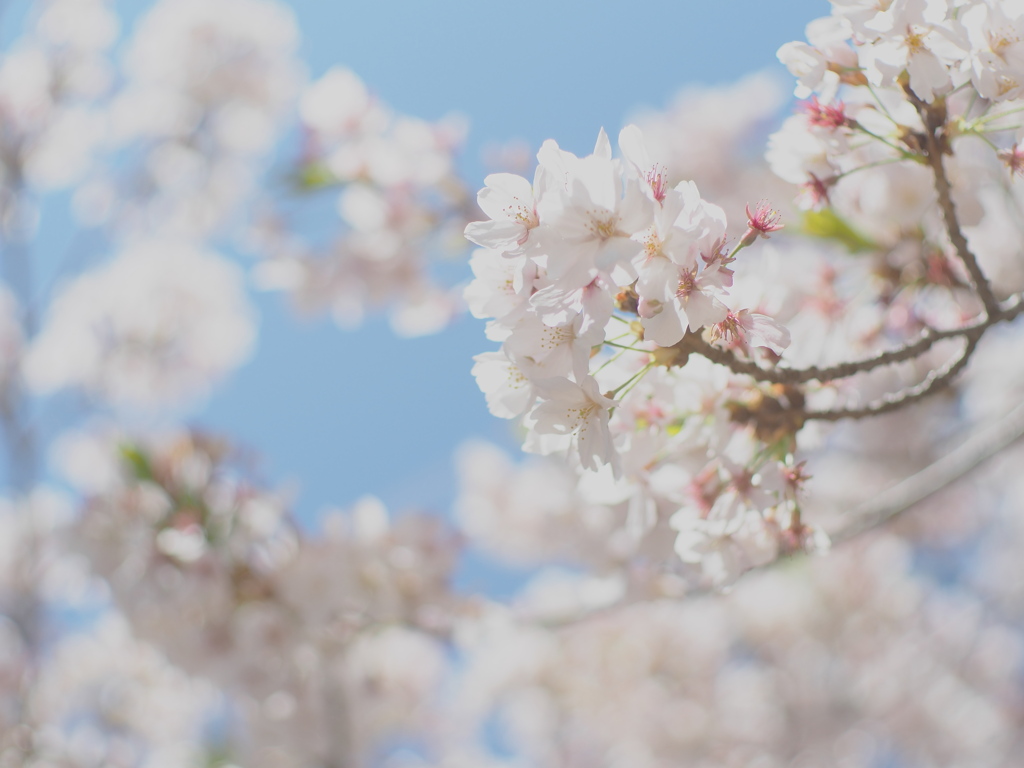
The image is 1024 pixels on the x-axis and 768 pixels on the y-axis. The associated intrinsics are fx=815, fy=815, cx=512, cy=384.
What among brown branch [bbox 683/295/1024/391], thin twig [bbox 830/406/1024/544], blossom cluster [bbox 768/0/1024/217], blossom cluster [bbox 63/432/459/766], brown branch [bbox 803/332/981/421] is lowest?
brown branch [bbox 803/332/981/421]

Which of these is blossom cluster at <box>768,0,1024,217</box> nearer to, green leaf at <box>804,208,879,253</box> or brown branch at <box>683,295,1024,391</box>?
brown branch at <box>683,295,1024,391</box>

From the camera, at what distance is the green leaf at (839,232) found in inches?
65.7

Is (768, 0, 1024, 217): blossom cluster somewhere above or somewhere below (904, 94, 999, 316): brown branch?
above

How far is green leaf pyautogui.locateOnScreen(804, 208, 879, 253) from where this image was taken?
1670 millimetres

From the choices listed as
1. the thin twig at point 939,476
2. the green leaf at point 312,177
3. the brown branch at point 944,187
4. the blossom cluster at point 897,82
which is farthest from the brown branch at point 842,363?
the green leaf at point 312,177

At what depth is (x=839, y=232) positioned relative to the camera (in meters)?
1.69

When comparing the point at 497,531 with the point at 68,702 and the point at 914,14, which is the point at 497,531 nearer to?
the point at 68,702

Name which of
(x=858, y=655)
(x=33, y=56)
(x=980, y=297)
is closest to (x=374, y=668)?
(x=980, y=297)

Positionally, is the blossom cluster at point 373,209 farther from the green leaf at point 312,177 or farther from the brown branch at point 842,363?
the brown branch at point 842,363

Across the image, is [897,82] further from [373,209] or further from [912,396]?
[373,209]

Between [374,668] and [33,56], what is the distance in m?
4.90

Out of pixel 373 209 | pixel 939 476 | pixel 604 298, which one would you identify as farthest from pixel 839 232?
pixel 373 209

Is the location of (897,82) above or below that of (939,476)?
above

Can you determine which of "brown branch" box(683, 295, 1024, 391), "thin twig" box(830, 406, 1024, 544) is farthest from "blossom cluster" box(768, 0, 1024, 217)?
"thin twig" box(830, 406, 1024, 544)
